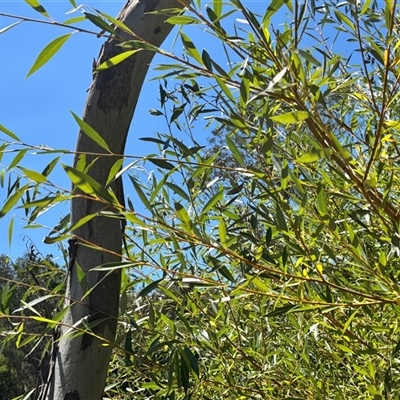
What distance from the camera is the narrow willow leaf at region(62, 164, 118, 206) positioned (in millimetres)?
649

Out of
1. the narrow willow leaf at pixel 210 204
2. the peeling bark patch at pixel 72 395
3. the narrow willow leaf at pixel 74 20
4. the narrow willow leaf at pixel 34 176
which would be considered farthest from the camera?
the peeling bark patch at pixel 72 395

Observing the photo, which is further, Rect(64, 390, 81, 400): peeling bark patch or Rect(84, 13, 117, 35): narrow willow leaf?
Rect(64, 390, 81, 400): peeling bark patch

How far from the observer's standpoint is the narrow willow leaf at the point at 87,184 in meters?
0.65

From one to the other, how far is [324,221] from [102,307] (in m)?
0.47

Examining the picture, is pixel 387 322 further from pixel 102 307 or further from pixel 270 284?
pixel 102 307

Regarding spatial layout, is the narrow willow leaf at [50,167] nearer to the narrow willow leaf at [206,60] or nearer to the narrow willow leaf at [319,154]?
the narrow willow leaf at [206,60]

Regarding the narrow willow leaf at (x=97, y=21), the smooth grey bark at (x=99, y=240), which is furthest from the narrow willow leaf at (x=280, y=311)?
the narrow willow leaf at (x=97, y=21)

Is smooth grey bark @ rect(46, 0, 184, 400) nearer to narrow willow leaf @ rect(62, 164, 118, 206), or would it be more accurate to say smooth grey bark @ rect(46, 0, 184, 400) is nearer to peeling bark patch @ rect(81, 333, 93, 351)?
peeling bark patch @ rect(81, 333, 93, 351)

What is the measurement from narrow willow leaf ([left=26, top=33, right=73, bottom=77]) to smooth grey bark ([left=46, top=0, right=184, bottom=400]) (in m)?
0.29

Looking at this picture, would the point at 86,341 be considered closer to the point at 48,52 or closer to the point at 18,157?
the point at 18,157

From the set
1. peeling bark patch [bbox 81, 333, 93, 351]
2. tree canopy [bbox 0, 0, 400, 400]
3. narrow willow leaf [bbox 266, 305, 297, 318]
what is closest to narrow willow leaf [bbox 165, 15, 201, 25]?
tree canopy [bbox 0, 0, 400, 400]

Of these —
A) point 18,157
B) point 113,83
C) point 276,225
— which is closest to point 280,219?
point 276,225

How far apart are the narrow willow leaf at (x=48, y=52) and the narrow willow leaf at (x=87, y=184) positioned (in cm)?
18

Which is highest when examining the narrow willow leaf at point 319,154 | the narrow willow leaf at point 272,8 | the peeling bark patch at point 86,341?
the narrow willow leaf at point 272,8
